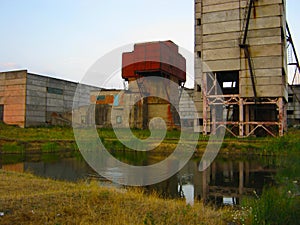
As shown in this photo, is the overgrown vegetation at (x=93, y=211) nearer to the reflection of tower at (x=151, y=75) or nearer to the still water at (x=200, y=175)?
the still water at (x=200, y=175)

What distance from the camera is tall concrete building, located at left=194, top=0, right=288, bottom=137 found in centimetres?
2286

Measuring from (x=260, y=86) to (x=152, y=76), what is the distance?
1433cm

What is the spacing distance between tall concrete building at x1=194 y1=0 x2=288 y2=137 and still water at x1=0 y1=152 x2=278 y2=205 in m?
6.12

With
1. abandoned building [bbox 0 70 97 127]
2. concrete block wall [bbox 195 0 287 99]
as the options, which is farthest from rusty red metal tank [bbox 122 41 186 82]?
concrete block wall [bbox 195 0 287 99]

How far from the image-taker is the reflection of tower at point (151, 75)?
34062mm

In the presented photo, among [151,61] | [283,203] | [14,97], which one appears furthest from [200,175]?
[14,97]

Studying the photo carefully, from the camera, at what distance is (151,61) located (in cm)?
3412

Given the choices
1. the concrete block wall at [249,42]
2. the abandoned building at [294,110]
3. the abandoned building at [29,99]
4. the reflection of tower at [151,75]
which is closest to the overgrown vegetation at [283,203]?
the concrete block wall at [249,42]

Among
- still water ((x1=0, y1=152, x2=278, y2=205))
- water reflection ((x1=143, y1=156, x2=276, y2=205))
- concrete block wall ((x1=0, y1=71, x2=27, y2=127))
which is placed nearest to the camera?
water reflection ((x1=143, y1=156, x2=276, y2=205))

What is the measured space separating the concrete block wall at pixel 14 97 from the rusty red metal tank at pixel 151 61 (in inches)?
411

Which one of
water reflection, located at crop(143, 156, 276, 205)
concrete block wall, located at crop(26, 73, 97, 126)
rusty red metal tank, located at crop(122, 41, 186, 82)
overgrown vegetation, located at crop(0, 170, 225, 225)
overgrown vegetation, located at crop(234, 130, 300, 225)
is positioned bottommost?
water reflection, located at crop(143, 156, 276, 205)

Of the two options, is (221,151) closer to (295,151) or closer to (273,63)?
(273,63)

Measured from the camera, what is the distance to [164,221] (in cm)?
557

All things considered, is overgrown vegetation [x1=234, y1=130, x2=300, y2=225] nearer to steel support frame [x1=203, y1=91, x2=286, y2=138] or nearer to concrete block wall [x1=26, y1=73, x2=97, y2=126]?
steel support frame [x1=203, y1=91, x2=286, y2=138]
